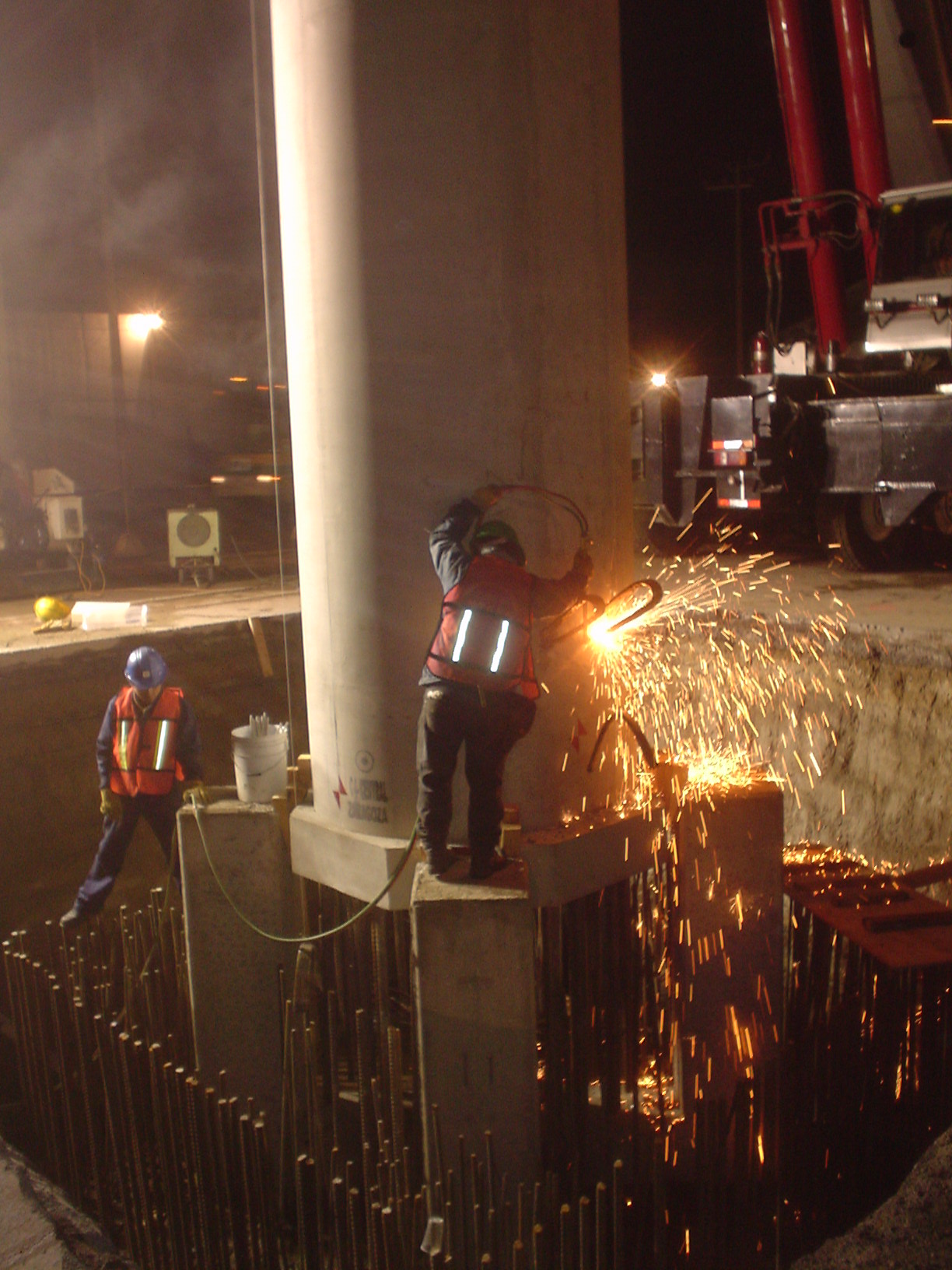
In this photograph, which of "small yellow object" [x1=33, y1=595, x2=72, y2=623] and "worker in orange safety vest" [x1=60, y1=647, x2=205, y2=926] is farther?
"small yellow object" [x1=33, y1=595, x2=72, y2=623]

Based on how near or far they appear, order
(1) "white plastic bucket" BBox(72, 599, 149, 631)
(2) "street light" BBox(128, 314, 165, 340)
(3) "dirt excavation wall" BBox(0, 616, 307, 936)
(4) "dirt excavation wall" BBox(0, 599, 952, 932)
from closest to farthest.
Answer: (4) "dirt excavation wall" BBox(0, 599, 952, 932) < (3) "dirt excavation wall" BBox(0, 616, 307, 936) < (1) "white plastic bucket" BBox(72, 599, 149, 631) < (2) "street light" BBox(128, 314, 165, 340)

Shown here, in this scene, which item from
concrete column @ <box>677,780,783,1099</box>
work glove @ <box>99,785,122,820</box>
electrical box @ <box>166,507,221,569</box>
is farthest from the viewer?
electrical box @ <box>166,507,221,569</box>

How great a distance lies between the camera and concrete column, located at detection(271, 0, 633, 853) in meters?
3.80

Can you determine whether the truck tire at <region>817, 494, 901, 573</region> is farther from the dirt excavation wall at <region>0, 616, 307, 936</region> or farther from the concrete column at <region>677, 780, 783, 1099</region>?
the concrete column at <region>677, 780, 783, 1099</region>

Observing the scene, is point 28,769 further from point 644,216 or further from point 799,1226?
point 644,216

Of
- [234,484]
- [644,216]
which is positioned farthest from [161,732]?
[644,216]

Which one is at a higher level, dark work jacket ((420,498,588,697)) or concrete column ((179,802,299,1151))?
dark work jacket ((420,498,588,697))

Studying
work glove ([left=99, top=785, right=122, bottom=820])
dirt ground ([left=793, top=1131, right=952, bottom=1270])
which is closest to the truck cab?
work glove ([left=99, top=785, right=122, bottom=820])

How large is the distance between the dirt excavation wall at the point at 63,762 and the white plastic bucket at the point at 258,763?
188cm

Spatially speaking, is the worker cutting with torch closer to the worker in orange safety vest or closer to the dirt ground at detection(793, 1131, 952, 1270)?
the dirt ground at detection(793, 1131, 952, 1270)

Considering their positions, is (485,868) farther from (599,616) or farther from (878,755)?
(878,755)

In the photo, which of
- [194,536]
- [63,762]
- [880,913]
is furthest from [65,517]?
[880,913]

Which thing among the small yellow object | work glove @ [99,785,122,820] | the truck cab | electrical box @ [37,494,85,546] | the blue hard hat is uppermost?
the truck cab

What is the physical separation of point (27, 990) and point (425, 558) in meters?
2.85
